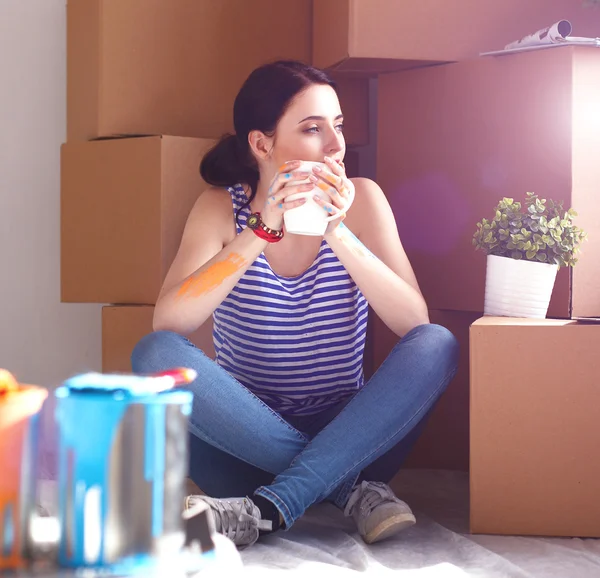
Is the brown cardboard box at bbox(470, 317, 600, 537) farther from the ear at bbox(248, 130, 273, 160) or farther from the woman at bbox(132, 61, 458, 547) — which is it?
the ear at bbox(248, 130, 273, 160)

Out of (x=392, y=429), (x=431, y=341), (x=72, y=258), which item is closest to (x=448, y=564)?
(x=392, y=429)

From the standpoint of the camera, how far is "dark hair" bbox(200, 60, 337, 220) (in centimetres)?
139

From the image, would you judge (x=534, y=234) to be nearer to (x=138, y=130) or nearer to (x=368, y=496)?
(x=368, y=496)

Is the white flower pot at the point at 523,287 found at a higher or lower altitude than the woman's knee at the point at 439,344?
higher

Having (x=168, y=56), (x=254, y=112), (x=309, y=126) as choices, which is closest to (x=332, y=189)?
(x=309, y=126)

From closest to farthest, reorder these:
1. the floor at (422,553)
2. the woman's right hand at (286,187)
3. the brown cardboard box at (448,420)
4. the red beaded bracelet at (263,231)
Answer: the floor at (422,553)
the woman's right hand at (286,187)
the red beaded bracelet at (263,231)
the brown cardboard box at (448,420)

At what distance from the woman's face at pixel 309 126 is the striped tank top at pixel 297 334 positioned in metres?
0.16

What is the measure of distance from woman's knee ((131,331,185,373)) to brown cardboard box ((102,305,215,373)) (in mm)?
346

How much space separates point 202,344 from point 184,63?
573mm

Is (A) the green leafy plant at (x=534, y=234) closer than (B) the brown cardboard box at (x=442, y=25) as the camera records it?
Yes

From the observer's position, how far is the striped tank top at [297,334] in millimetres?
1389

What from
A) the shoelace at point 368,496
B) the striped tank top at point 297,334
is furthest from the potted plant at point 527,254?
the shoelace at point 368,496

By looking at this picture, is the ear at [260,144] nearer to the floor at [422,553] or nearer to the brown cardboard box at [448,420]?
the brown cardboard box at [448,420]

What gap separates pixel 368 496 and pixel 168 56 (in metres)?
0.97
